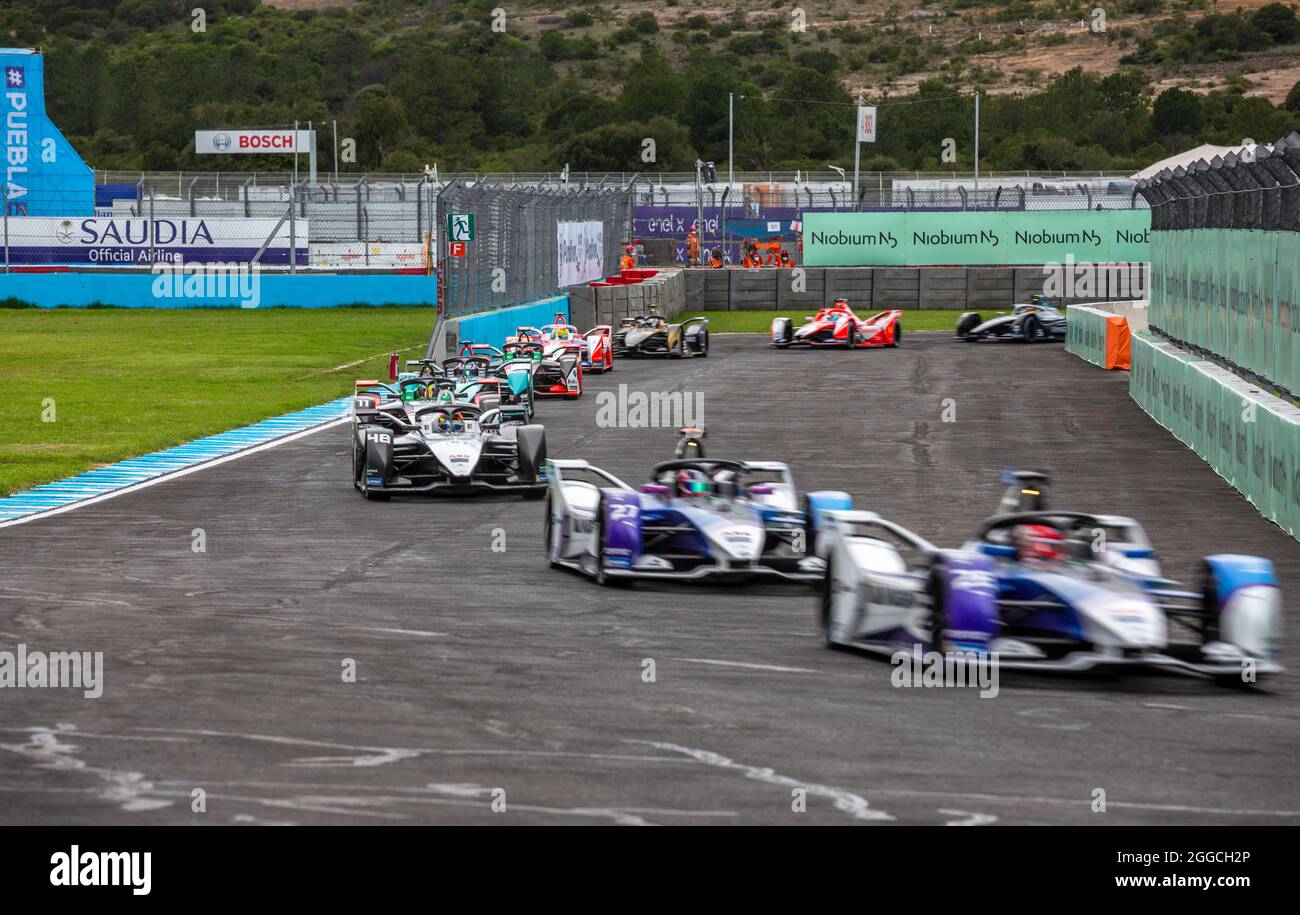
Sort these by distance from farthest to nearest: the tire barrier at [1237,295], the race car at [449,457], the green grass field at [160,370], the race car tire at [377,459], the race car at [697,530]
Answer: the green grass field at [160,370], the race car at [449,457], the race car tire at [377,459], the tire barrier at [1237,295], the race car at [697,530]

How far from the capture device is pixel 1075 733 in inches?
341

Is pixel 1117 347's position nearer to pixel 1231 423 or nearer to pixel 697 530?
pixel 1231 423

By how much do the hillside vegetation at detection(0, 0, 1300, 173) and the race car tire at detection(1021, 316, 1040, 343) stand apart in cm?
4522

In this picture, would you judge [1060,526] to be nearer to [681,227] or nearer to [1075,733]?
[1075,733]

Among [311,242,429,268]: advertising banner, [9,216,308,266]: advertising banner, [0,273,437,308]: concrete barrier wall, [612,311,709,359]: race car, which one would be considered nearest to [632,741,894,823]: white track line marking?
[612,311,709,359]: race car

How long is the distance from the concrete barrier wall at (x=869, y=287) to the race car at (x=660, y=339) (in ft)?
42.3

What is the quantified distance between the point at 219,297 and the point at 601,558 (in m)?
36.4

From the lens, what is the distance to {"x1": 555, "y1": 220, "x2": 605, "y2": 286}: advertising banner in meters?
41.6

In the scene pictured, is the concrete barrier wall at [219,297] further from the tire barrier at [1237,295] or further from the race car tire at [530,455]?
the race car tire at [530,455]

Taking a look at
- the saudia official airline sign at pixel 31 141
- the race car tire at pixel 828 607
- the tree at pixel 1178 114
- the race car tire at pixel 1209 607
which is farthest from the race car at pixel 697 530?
the tree at pixel 1178 114

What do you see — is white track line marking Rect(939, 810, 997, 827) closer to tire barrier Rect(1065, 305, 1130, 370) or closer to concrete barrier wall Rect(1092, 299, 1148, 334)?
tire barrier Rect(1065, 305, 1130, 370)

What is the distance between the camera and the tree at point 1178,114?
358 ft

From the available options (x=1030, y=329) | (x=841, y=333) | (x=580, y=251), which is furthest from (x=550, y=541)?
(x=580, y=251)
